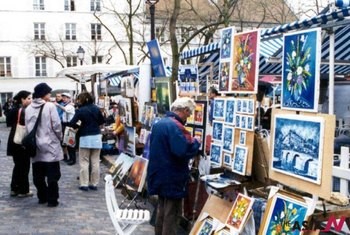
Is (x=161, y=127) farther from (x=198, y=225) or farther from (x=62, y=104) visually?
(x=62, y=104)

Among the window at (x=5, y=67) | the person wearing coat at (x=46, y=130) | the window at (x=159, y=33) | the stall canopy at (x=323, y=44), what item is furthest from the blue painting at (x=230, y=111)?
the window at (x=5, y=67)

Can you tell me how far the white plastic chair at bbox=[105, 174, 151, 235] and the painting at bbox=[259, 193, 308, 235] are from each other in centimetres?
151

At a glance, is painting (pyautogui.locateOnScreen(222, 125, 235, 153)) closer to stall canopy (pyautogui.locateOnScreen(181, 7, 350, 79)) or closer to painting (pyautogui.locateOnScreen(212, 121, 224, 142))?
painting (pyautogui.locateOnScreen(212, 121, 224, 142))

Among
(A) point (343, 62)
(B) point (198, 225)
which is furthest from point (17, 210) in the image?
(A) point (343, 62)

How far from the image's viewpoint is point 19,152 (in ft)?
25.5

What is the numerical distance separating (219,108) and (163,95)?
6.51 ft

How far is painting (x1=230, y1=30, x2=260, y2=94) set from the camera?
487 cm

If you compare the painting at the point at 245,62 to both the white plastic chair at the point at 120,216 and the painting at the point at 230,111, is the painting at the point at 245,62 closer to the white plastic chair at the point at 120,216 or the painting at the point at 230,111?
the painting at the point at 230,111

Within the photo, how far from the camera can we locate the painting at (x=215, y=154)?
5.39 m

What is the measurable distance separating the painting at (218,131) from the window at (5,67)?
43789mm

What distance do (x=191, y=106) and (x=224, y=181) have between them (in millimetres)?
844

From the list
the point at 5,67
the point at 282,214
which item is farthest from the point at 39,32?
the point at 282,214

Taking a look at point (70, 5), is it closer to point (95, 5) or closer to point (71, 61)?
point (95, 5)

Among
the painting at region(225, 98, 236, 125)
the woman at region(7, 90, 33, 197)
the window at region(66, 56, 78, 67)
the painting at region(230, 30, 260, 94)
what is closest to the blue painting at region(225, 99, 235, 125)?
the painting at region(225, 98, 236, 125)
